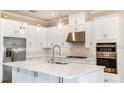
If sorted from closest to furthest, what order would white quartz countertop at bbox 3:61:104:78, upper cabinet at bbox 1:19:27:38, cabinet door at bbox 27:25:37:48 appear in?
1. white quartz countertop at bbox 3:61:104:78
2. upper cabinet at bbox 1:19:27:38
3. cabinet door at bbox 27:25:37:48

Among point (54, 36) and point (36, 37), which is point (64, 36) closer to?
point (54, 36)

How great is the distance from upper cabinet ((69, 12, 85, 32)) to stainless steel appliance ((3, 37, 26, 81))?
2.11 m

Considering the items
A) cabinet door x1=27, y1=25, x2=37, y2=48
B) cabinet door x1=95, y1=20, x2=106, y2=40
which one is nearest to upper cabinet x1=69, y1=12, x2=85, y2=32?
cabinet door x1=95, y1=20, x2=106, y2=40

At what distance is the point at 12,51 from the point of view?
4.77 metres

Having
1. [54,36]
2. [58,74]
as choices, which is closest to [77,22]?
[54,36]

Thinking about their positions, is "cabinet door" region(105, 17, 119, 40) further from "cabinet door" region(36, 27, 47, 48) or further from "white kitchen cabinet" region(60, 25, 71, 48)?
"cabinet door" region(36, 27, 47, 48)

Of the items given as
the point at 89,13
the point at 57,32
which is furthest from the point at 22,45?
the point at 89,13

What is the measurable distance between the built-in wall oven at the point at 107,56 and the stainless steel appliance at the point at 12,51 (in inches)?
117

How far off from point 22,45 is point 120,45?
3.70 m

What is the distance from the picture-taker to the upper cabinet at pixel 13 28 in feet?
14.9

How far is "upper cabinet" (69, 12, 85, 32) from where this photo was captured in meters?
5.06

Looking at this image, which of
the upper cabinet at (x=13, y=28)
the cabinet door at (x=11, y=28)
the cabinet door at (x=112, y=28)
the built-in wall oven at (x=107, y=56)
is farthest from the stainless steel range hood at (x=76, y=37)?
the cabinet door at (x=11, y=28)

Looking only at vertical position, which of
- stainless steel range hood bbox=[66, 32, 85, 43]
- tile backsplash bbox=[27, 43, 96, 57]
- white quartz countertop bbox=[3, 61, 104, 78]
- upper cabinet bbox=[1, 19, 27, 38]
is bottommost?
white quartz countertop bbox=[3, 61, 104, 78]
